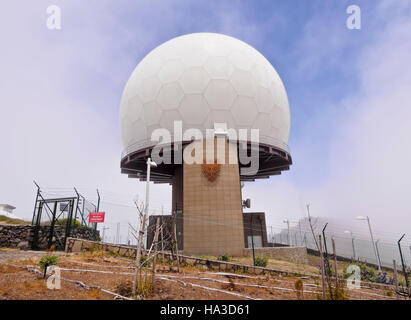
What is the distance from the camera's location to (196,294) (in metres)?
6.43

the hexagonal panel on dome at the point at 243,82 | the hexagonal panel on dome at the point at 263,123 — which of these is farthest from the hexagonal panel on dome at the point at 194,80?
the hexagonal panel on dome at the point at 263,123

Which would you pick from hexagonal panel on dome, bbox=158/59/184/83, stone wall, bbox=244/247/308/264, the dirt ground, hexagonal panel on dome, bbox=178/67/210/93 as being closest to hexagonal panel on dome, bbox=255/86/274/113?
hexagonal panel on dome, bbox=178/67/210/93

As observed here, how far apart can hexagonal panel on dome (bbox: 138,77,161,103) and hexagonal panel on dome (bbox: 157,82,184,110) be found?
64 cm

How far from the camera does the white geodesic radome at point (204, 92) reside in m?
21.5

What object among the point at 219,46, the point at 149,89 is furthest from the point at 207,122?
the point at 219,46

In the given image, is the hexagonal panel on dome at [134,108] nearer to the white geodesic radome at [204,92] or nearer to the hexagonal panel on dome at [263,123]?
the white geodesic radome at [204,92]

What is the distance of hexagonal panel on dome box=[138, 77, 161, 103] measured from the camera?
22875mm

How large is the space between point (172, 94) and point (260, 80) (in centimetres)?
826

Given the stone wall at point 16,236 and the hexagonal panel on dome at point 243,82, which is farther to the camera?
the hexagonal panel on dome at point 243,82

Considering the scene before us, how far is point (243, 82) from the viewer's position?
22406mm

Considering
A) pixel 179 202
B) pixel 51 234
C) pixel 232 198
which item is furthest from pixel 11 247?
pixel 232 198

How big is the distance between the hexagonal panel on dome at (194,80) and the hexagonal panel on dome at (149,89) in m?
2.44
